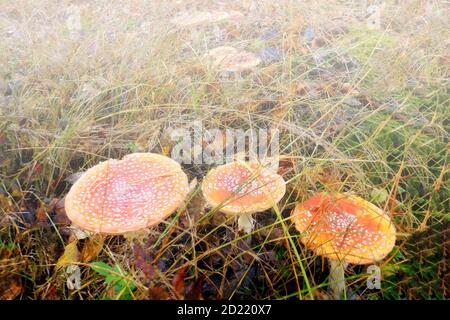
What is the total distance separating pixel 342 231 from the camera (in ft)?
4.31

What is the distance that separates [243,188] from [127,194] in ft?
1.34

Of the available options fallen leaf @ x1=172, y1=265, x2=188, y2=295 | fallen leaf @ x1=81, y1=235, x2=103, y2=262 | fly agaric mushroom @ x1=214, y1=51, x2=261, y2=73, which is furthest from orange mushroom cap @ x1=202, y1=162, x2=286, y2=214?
fly agaric mushroom @ x1=214, y1=51, x2=261, y2=73

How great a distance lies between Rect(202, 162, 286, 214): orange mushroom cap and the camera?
138 centimetres

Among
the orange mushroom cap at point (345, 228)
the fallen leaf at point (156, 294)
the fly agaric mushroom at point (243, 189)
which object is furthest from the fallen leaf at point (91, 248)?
the orange mushroom cap at point (345, 228)

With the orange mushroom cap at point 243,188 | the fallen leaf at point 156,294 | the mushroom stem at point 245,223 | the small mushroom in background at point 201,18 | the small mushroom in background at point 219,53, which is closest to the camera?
the fallen leaf at point 156,294

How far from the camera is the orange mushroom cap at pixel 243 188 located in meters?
1.38

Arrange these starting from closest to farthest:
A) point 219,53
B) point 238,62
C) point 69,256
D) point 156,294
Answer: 1. point 156,294
2. point 69,256
3. point 238,62
4. point 219,53

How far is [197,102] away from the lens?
205 centimetres

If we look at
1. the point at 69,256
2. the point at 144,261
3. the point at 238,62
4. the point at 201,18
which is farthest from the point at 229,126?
the point at 201,18

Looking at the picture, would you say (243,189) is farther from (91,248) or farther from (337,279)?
(91,248)

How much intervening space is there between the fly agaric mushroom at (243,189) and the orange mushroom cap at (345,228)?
0.12m

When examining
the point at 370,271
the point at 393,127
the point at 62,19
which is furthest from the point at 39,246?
the point at 62,19

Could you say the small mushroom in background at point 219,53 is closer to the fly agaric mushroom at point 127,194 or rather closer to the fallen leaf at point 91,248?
the fly agaric mushroom at point 127,194

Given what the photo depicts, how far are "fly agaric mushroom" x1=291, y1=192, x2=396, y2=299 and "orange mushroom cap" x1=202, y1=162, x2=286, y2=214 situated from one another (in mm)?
116
